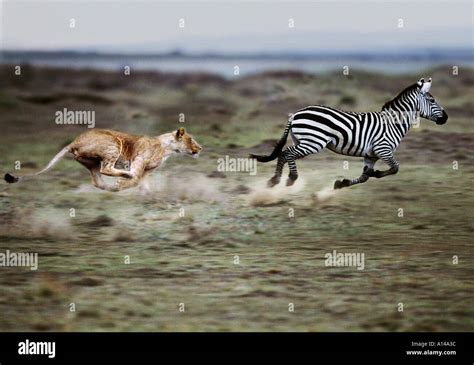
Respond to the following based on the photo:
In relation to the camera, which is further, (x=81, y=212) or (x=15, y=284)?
(x=81, y=212)

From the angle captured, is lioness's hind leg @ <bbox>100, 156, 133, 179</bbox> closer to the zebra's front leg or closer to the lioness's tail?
the lioness's tail

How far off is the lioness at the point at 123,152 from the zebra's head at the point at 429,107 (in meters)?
3.34

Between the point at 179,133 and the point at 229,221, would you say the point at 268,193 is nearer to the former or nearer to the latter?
the point at 229,221

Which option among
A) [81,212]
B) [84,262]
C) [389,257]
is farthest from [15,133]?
[389,257]

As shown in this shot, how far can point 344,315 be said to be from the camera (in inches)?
550

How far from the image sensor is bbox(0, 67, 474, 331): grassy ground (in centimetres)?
1411

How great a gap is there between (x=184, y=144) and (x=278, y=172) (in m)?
1.43

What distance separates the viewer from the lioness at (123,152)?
49.5 feet

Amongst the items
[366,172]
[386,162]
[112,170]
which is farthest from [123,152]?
[386,162]

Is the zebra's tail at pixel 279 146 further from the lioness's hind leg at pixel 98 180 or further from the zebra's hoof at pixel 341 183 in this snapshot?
the lioness's hind leg at pixel 98 180

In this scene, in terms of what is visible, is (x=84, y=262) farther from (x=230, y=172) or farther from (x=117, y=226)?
(x=230, y=172)

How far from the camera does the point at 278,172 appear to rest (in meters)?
15.6

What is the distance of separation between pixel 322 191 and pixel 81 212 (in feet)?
12.0

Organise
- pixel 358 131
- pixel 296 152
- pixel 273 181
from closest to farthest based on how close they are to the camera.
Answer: pixel 296 152 → pixel 358 131 → pixel 273 181
